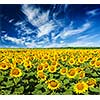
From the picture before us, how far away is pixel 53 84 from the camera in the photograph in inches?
94.4

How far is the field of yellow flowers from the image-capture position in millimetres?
2383

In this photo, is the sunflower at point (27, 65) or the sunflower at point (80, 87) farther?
the sunflower at point (27, 65)

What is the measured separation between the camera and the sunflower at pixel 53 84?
93.9 inches

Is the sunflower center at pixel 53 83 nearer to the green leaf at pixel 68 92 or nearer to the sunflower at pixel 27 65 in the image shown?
the green leaf at pixel 68 92

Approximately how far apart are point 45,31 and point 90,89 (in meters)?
0.49

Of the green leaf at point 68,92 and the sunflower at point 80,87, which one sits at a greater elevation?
the sunflower at point 80,87

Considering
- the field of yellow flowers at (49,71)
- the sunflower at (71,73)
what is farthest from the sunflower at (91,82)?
the sunflower at (71,73)

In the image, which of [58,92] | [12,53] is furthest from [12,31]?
[58,92]

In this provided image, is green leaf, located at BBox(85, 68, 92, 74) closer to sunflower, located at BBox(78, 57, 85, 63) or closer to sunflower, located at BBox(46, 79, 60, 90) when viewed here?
sunflower, located at BBox(78, 57, 85, 63)

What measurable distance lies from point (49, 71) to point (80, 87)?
23 cm

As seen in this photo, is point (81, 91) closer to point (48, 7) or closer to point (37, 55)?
point (37, 55)

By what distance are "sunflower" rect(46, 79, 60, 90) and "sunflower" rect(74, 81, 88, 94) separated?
12 centimetres

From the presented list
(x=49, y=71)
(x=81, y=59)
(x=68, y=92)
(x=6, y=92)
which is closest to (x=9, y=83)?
(x=6, y=92)

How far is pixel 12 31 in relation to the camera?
8.10 feet
